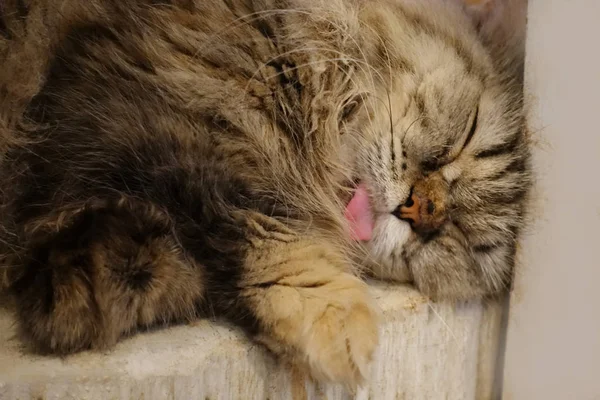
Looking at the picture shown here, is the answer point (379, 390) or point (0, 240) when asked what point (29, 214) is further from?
point (379, 390)

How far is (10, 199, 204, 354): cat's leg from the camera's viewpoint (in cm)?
91

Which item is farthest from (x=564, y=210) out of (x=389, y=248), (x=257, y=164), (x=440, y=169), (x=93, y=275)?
(x=93, y=275)

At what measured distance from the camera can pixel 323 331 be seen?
1014mm

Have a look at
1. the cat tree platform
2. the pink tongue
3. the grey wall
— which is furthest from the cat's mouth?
the grey wall

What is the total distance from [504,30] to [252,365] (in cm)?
96

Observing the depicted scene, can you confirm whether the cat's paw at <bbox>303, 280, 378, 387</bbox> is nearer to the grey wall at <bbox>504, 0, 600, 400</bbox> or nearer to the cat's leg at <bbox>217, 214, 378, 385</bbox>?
the cat's leg at <bbox>217, 214, 378, 385</bbox>

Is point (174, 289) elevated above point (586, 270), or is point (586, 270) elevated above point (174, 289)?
point (174, 289)

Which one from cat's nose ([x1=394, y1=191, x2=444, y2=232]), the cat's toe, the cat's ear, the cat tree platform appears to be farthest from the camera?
the cat's ear

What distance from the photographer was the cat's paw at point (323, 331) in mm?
1008

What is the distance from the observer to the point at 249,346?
1036mm

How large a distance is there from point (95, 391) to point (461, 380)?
2.70ft

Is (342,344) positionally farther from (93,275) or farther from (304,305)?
(93,275)

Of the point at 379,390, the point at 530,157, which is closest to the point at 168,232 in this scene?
the point at 379,390

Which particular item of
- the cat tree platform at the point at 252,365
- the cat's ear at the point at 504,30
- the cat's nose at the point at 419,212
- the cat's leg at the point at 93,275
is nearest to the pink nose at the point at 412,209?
the cat's nose at the point at 419,212
